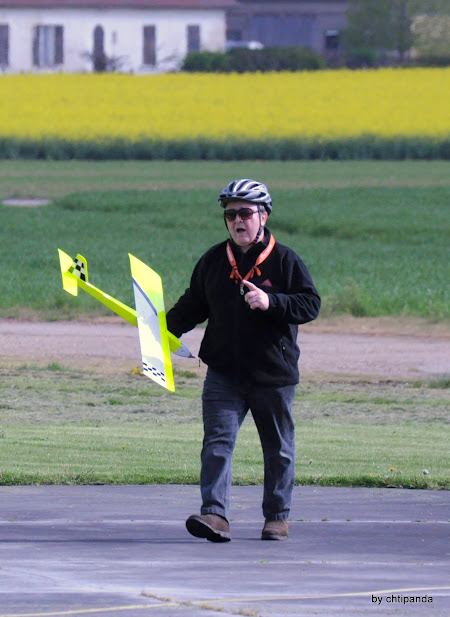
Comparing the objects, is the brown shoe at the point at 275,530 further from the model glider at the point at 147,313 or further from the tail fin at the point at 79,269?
the tail fin at the point at 79,269

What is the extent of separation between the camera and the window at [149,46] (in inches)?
3371

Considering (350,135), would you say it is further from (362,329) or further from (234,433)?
(234,433)

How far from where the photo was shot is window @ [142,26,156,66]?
85625mm

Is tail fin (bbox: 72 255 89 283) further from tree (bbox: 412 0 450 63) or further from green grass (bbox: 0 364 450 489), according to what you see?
tree (bbox: 412 0 450 63)

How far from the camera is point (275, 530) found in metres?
7.58

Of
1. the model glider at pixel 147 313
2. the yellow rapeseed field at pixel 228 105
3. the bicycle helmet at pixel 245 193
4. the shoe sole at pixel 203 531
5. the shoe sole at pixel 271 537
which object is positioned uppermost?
the bicycle helmet at pixel 245 193

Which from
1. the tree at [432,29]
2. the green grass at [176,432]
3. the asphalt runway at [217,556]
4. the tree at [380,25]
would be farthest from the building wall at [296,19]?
the asphalt runway at [217,556]

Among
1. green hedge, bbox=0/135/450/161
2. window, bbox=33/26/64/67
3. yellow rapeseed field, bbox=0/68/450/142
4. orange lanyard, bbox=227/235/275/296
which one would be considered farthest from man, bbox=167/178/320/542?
window, bbox=33/26/64/67

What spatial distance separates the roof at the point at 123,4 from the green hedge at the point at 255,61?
32.1 feet

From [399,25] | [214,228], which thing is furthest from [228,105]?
[214,228]

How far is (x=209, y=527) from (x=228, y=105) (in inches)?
2206

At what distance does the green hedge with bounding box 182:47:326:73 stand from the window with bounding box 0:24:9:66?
11.7 m

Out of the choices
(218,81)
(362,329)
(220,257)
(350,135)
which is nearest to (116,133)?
(350,135)

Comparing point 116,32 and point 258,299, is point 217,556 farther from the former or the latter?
point 116,32
